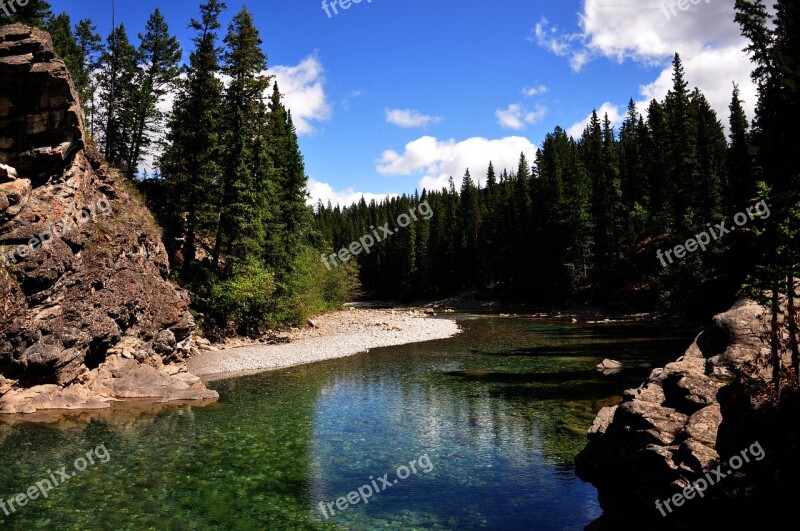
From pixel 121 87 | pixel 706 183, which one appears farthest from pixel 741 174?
pixel 121 87

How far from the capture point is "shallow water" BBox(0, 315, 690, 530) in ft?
35.0

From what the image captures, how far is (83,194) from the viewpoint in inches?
906

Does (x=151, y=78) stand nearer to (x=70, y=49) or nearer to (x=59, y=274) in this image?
(x=70, y=49)

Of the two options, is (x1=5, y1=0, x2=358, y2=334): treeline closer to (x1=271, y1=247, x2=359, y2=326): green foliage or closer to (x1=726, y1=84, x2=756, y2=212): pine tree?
(x1=271, y1=247, x2=359, y2=326): green foliage

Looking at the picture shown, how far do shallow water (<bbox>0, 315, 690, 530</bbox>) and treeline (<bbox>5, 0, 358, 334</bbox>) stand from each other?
11.7 meters

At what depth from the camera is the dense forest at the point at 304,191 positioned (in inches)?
1254

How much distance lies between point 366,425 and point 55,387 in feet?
39.4

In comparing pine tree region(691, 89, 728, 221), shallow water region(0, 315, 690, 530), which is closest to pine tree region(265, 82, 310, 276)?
shallow water region(0, 315, 690, 530)

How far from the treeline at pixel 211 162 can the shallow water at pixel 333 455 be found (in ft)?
38.4

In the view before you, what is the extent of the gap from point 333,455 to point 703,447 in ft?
32.1

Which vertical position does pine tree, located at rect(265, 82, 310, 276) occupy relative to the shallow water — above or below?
above

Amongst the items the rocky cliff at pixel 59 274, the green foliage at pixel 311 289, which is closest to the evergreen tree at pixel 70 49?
the rocky cliff at pixel 59 274

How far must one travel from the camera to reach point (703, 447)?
8.76 m

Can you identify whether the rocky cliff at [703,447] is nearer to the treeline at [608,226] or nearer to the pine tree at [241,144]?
the treeline at [608,226]
